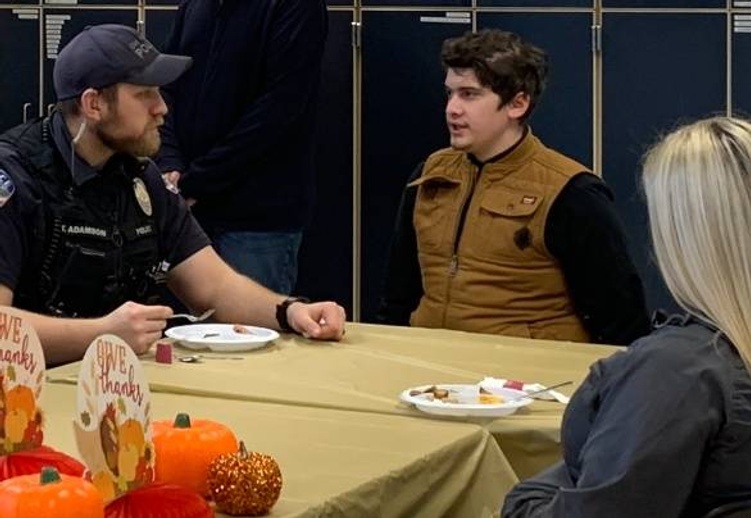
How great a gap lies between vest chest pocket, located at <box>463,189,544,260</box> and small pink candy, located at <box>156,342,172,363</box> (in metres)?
0.98

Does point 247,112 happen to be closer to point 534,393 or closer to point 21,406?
point 534,393

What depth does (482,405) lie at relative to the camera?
82.4 inches

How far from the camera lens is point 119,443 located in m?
1.49

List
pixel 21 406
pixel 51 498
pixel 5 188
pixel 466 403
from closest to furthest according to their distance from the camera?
pixel 51 498 → pixel 21 406 → pixel 466 403 → pixel 5 188

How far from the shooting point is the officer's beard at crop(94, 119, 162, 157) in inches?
113

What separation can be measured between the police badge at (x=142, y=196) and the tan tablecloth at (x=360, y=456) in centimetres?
79

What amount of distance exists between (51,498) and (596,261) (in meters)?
2.00

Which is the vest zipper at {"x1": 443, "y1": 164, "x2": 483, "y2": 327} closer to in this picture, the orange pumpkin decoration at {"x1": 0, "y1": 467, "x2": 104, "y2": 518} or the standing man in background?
the standing man in background

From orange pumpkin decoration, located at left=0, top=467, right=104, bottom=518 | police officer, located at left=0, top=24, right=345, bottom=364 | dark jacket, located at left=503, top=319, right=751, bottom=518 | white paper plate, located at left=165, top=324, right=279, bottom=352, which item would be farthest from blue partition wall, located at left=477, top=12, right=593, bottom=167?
orange pumpkin decoration, located at left=0, top=467, right=104, bottom=518

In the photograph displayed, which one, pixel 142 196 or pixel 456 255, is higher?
pixel 142 196

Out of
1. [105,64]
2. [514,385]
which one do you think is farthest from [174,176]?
[514,385]

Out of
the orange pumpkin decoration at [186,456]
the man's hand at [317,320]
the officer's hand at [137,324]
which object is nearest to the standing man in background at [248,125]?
the man's hand at [317,320]

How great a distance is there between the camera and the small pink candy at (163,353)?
97.4 inches

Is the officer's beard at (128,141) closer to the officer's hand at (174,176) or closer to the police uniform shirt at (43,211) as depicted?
the police uniform shirt at (43,211)
